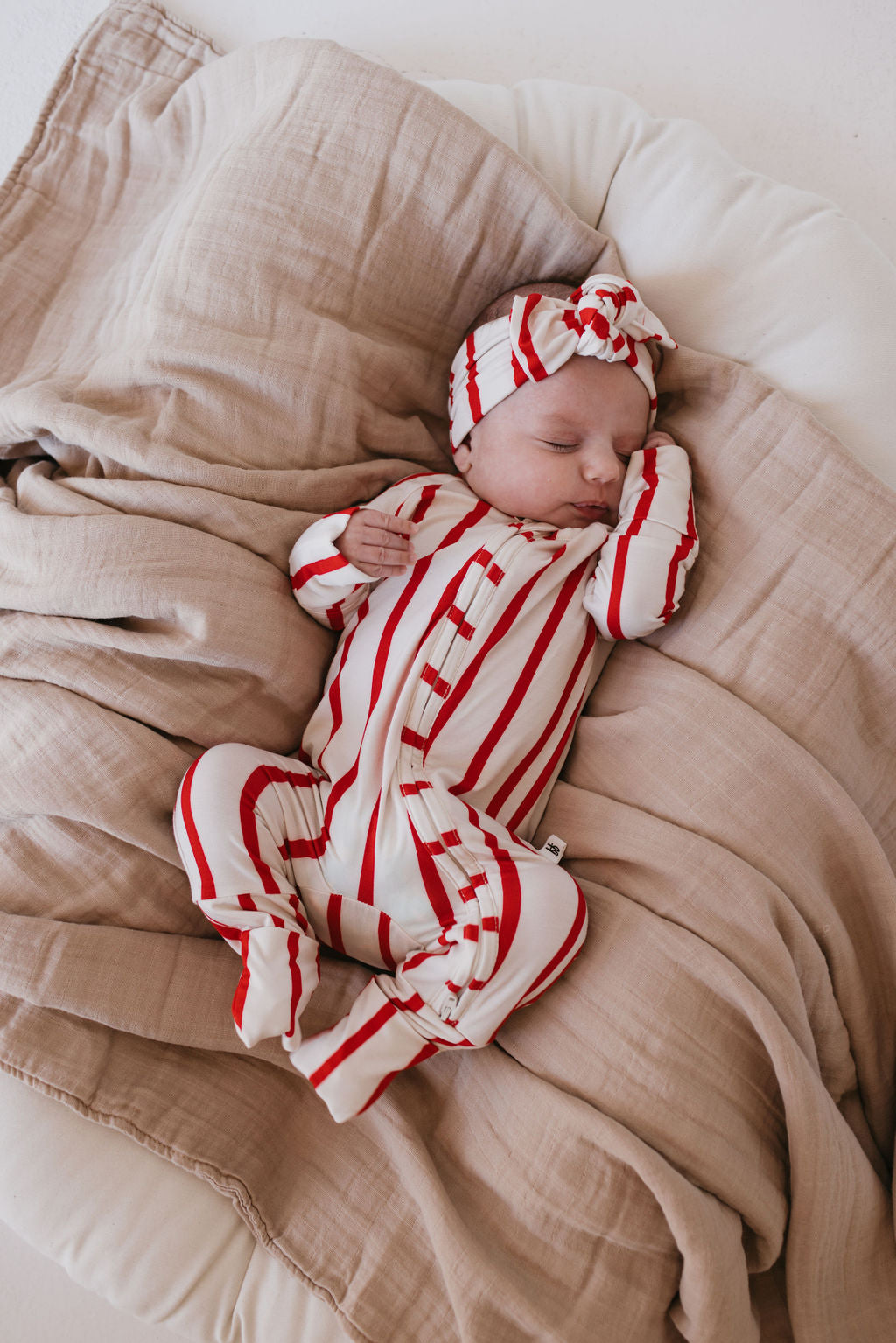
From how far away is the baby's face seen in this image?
1.11m

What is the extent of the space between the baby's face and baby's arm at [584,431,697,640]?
4cm

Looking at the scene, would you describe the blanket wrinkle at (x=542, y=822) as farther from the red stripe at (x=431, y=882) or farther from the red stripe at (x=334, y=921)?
the red stripe at (x=431, y=882)

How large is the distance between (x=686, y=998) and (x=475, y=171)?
100 centimetres

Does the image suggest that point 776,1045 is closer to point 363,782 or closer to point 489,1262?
point 489,1262

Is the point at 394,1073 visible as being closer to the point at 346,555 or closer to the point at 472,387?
the point at 346,555

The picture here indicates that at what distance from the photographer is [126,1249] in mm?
914

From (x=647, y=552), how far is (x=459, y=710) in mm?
284

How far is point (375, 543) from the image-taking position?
1026mm

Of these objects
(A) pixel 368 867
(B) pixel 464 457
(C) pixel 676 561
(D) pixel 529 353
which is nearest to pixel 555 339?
(D) pixel 529 353

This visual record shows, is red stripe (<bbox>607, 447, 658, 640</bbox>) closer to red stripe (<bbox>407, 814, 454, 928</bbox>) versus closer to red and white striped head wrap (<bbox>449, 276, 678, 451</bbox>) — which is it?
red and white striped head wrap (<bbox>449, 276, 678, 451</bbox>)

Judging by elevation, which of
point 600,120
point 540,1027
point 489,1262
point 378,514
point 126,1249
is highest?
point 600,120

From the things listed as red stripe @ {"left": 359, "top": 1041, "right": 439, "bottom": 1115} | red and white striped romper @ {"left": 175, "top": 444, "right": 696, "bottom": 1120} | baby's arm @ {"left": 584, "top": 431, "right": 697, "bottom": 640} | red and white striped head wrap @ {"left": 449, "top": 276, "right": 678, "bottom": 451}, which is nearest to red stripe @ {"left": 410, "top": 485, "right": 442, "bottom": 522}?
red and white striped romper @ {"left": 175, "top": 444, "right": 696, "bottom": 1120}

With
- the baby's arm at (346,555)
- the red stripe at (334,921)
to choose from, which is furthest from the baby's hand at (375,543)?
the red stripe at (334,921)

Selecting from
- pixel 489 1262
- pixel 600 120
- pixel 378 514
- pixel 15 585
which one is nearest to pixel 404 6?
pixel 600 120
